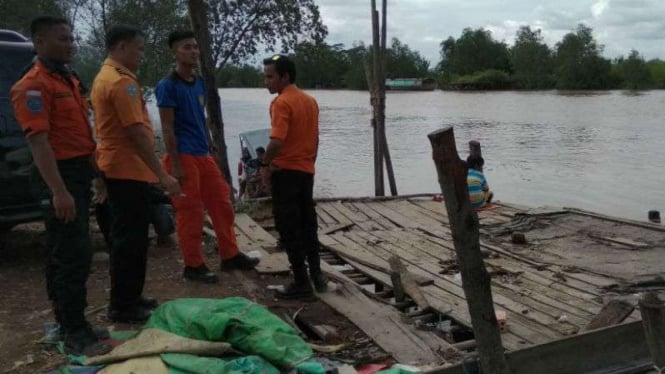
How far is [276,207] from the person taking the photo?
4883 millimetres

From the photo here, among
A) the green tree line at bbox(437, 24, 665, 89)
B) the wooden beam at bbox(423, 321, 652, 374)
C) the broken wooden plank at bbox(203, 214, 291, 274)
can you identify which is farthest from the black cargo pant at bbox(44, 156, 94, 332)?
the green tree line at bbox(437, 24, 665, 89)

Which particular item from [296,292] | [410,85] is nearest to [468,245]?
[296,292]

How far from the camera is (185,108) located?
5.01m

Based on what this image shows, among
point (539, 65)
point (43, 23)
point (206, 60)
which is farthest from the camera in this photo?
point (539, 65)

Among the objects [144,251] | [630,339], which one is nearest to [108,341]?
[144,251]

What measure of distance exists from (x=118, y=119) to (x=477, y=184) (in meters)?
6.03

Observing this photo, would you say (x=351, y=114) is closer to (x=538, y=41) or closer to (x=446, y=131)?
(x=446, y=131)

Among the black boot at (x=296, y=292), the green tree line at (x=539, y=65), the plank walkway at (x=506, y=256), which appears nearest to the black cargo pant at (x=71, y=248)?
the black boot at (x=296, y=292)

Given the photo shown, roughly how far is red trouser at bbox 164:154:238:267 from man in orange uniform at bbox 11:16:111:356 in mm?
1219

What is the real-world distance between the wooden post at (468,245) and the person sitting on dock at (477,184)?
18.7 ft

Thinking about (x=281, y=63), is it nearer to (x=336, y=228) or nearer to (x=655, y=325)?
(x=655, y=325)

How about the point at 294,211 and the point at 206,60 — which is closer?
the point at 294,211

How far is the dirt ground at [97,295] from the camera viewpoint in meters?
3.88

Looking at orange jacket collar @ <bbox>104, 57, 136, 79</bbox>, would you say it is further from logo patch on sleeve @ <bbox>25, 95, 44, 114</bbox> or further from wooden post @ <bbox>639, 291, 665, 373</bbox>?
wooden post @ <bbox>639, 291, 665, 373</bbox>
